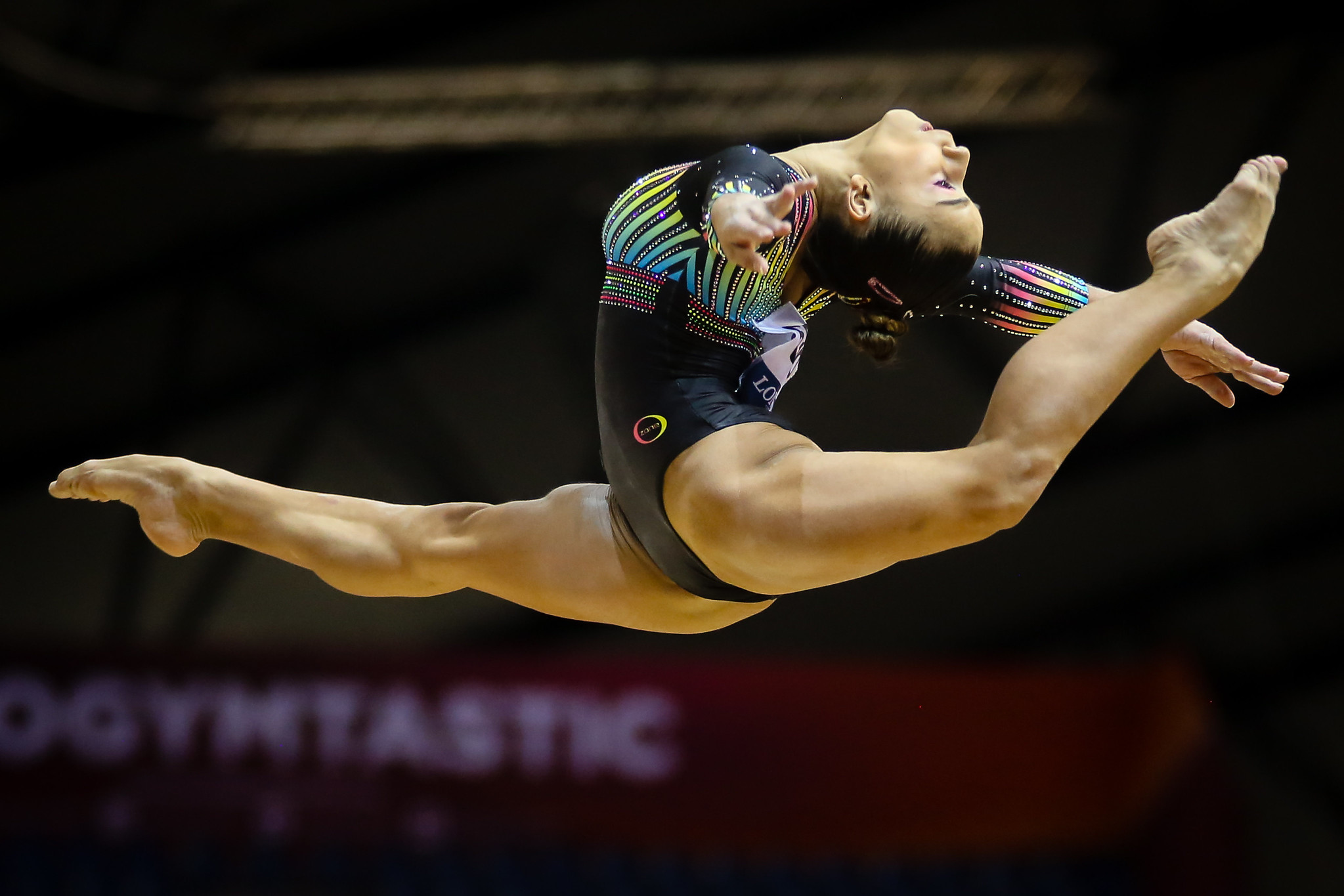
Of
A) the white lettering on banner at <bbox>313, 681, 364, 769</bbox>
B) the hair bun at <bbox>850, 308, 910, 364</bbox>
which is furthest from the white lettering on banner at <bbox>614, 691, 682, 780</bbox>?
the hair bun at <bbox>850, 308, 910, 364</bbox>

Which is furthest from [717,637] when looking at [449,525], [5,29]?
[449,525]

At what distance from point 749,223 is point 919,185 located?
0.57m

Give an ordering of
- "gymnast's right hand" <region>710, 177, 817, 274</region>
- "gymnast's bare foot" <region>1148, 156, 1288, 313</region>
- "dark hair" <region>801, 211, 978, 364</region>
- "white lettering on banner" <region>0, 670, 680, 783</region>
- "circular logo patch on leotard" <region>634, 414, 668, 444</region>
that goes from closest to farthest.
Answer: "gymnast's right hand" <region>710, 177, 817, 274</region>
"gymnast's bare foot" <region>1148, 156, 1288, 313</region>
"circular logo patch on leotard" <region>634, 414, 668, 444</region>
"dark hair" <region>801, 211, 978, 364</region>
"white lettering on banner" <region>0, 670, 680, 783</region>

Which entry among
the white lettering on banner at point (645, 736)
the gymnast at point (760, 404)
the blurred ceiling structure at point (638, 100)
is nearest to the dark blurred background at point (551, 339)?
the blurred ceiling structure at point (638, 100)

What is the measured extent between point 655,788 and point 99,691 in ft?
8.54

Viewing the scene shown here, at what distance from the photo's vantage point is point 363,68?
6.58 metres

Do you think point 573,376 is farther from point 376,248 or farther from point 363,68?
point 363,68

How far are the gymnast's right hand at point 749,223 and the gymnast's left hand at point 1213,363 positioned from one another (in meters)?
1.01

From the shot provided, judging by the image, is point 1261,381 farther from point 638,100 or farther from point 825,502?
point 638,100

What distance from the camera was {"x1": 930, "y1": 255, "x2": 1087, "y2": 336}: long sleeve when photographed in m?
2.97

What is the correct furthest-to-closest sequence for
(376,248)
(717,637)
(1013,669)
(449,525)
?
(717,637) → (376,248) → (1013,669) → (449,525)

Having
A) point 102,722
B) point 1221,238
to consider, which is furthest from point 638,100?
point 1221,238

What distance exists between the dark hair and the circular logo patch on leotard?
0.48 metres

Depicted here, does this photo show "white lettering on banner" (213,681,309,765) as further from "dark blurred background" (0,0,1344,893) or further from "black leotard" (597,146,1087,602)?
"black leotard" (597,146,1087,602)
